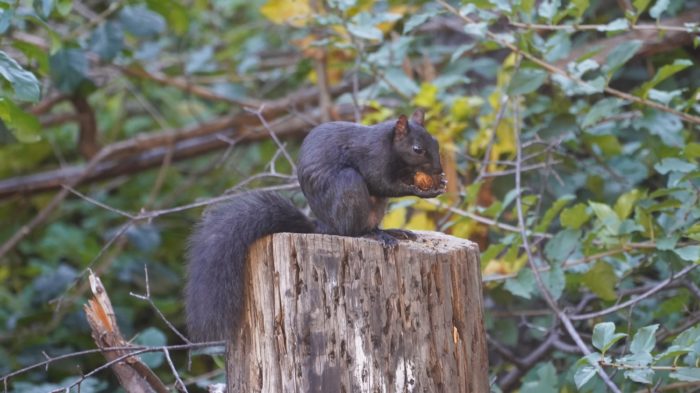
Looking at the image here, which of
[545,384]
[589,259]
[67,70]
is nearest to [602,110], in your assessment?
[589,259]

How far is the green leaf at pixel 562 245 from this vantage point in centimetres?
318

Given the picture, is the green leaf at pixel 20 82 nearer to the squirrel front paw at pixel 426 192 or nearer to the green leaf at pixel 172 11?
the squirrel front paw at pixel 426 192

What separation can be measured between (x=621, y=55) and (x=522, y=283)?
2.91 feet

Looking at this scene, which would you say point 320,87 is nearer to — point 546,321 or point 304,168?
point 546,321

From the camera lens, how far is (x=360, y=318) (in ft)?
7.13

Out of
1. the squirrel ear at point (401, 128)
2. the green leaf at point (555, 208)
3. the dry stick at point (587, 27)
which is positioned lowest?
the green leaf at point (555, 208)

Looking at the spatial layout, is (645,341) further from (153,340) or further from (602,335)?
(153,340)

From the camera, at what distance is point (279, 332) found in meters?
2.23

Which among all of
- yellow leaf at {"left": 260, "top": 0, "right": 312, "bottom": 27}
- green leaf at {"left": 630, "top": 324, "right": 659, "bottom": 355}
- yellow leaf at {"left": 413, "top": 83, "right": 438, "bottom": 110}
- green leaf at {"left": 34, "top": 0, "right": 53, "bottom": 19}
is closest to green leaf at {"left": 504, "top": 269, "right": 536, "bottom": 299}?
green leaf at {"left": 630, "top": 324, "right": 659, "bottom": 355}

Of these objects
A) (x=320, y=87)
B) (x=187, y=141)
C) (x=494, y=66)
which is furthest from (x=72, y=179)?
(x=494, y=66)

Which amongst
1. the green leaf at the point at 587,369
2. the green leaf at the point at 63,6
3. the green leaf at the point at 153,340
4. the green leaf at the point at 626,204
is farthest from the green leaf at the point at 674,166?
the green leaf at the point at 63,6

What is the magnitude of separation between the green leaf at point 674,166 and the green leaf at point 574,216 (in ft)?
0.93

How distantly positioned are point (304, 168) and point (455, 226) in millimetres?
1135

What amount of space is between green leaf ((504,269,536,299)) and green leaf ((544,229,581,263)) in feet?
0.34
